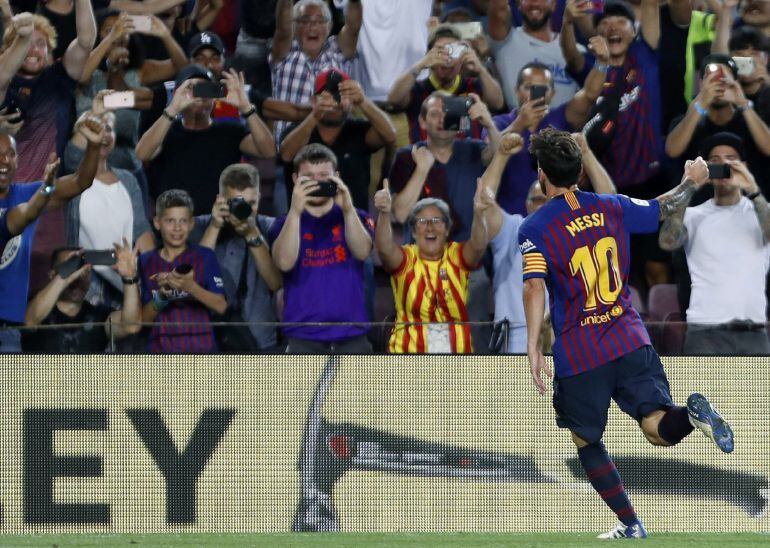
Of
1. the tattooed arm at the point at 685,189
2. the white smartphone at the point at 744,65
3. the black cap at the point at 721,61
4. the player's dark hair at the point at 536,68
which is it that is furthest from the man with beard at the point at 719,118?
the tattooed arm at the point at 685,189

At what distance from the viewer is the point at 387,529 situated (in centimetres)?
888

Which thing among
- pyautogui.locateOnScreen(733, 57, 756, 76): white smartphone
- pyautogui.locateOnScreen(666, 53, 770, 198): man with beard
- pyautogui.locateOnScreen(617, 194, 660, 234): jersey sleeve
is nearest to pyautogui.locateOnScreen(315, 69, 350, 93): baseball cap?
pyautogui.locateOnScreen(666, 53, 770, 198): man with beard

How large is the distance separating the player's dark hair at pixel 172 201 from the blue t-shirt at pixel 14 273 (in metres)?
0.94

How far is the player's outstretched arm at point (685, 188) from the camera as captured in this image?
692 cm

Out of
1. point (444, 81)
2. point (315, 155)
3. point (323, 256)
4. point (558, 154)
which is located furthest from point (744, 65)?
point (558, 154)

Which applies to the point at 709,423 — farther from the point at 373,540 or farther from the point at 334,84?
the point at 334,84

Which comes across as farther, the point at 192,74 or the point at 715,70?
the point at 192,74

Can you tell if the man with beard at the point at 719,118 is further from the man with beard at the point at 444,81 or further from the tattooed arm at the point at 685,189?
the tattooed arm at the point at 685,189

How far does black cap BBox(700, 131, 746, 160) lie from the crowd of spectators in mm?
13

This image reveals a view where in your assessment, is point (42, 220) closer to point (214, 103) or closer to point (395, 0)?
point (214, 103)

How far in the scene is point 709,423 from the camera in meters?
6.41

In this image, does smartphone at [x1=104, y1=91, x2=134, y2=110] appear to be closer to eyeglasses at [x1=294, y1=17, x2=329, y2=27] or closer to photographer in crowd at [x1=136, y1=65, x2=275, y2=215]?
photographer in crowd at [x1=136, y1=65, x2=275, y2=215]

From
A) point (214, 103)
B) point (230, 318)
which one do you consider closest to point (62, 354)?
point (230, 318)

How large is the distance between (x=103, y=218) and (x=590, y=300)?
4930mm
